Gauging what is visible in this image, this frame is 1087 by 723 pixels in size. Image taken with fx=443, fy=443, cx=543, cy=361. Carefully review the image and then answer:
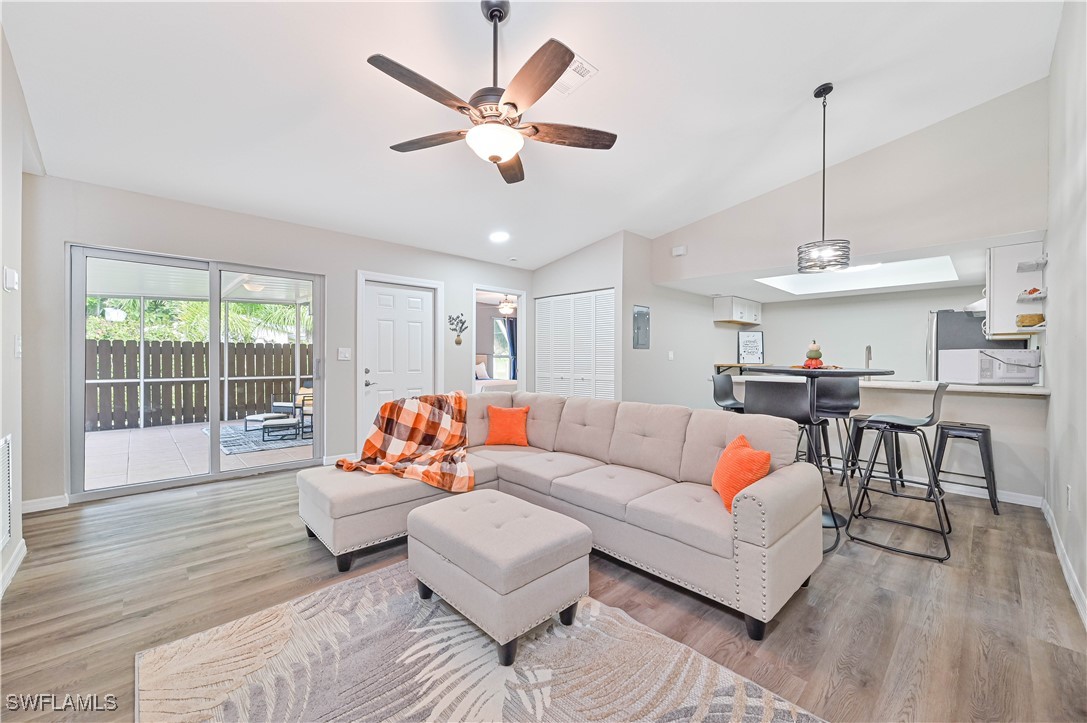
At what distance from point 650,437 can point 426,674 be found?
1823 mm

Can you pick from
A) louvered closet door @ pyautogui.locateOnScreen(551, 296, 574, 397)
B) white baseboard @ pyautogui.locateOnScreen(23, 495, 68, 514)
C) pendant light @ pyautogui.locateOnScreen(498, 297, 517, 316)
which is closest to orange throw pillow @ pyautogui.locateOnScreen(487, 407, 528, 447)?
louvered closet door @ pyautogui.locateOnScreen(551, 296, 574, 397)

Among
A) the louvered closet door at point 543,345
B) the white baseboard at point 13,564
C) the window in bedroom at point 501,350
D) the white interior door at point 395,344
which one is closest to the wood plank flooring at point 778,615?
the white baseboard at point 13,564

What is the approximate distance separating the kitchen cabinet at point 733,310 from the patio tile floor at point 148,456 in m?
6.10

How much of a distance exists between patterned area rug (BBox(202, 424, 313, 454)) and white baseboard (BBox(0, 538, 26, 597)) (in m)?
1.54

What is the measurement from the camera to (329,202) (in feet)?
13.0

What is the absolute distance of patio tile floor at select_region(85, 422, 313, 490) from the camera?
11.7 feet

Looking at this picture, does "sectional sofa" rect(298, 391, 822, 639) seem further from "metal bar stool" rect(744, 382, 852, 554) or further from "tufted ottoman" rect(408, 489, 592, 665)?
"metal bar stool" rect(744, 382, 852, 554)

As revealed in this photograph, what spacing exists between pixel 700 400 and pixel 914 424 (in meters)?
3.51

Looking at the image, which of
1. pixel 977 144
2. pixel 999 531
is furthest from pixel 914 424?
pixel 977 144

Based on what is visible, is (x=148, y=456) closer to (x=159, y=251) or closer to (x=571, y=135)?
(x=159, y=251)

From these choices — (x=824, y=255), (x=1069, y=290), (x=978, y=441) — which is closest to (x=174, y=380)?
(x=824, y=255)

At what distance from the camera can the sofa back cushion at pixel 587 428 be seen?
Answer: 318cm

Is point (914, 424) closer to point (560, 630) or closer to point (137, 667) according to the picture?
point (560, 630)

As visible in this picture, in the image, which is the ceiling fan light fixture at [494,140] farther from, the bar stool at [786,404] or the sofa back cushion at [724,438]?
the bar stool at [786,404]
